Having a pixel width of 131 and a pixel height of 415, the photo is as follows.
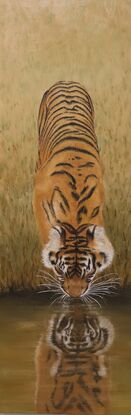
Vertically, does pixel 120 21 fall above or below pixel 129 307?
above

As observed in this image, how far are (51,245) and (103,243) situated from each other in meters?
0.31

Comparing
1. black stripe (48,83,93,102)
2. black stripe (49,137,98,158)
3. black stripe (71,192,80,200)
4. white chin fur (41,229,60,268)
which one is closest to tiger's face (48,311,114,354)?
white chin fur (41,229,60,268)

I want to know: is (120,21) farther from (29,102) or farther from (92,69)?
(29,102)

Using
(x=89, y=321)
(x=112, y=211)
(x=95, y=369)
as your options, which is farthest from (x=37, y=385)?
(x=112, y=211)

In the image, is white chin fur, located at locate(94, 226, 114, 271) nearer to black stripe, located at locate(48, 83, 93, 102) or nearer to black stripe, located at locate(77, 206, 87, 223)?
black stripe, located at locate(77, 206, 87, 223)

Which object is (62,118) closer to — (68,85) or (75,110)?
(75,110)

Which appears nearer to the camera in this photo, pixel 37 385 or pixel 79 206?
pixel 37 385

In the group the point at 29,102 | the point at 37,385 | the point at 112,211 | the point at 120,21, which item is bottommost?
the point at 37,385

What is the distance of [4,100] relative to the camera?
5680 mm

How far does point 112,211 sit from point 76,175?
31cm

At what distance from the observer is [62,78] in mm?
5664

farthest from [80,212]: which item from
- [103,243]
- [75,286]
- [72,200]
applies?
[75,286]

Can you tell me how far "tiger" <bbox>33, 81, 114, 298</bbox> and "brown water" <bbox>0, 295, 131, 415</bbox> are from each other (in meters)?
0.23

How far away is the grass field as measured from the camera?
5.64 m
